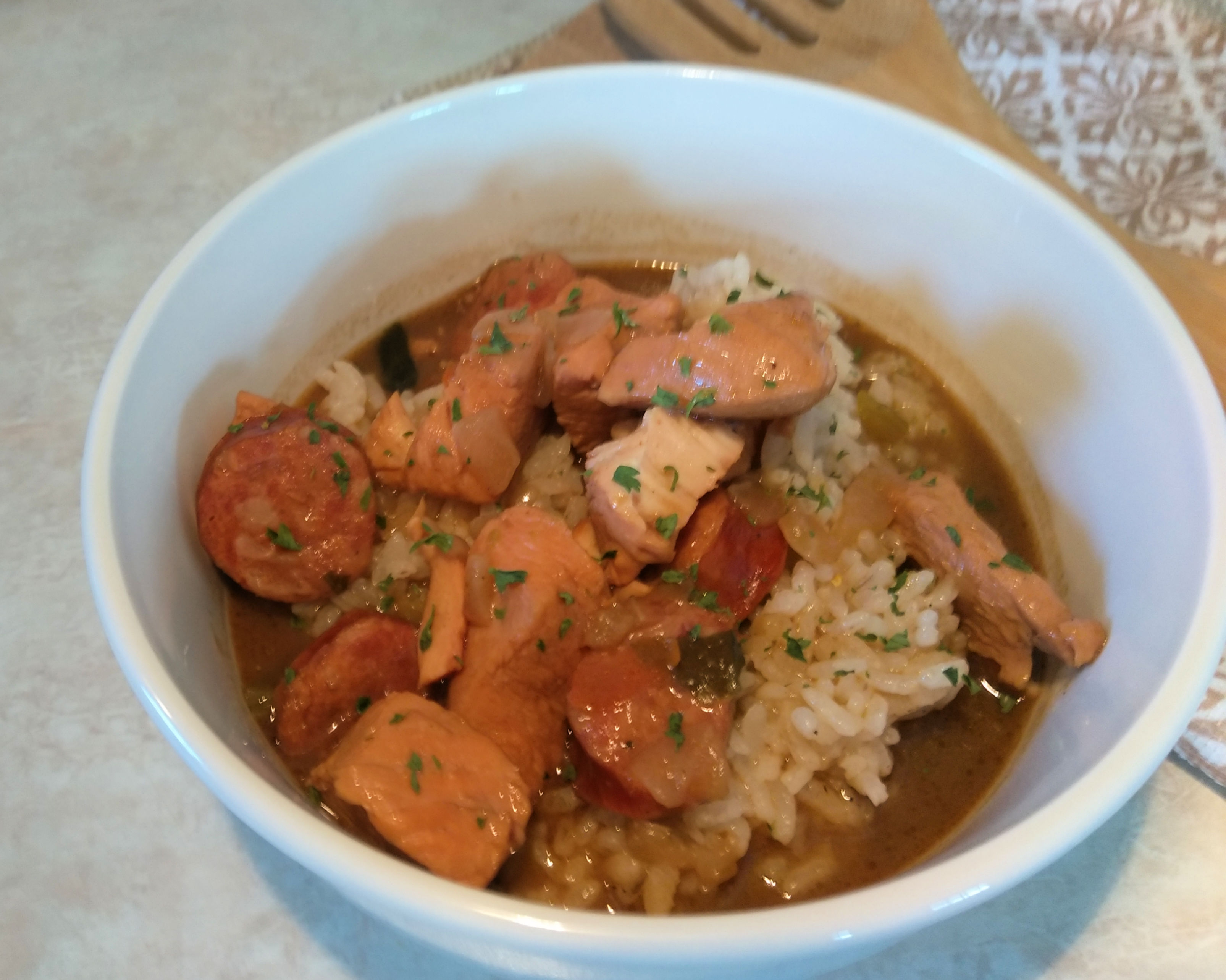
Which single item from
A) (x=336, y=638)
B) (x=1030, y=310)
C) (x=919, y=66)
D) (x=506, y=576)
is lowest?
(x=336, y=638)

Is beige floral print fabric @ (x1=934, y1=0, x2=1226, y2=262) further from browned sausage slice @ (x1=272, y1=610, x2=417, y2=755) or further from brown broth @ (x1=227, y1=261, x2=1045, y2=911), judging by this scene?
browned sausage slice @ (x1=272, y1=610, x2=417, y2=755)

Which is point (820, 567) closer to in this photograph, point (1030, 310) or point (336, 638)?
point (1030, 310)

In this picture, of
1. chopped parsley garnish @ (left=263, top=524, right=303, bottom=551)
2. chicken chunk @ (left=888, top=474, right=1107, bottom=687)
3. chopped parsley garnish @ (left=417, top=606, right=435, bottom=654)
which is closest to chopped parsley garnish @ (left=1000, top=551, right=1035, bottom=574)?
chicken chunk @ (left=888, top=474, right=1107, bottom=687)

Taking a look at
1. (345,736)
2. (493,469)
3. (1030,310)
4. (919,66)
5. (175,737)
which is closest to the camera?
(175,737)

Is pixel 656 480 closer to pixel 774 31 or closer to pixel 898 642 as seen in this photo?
pixel 898 642

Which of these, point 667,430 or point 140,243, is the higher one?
point 667,430

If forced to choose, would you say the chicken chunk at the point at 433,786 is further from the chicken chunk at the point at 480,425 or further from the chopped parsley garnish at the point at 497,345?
the chopped parsley garnish at the point at 497,345

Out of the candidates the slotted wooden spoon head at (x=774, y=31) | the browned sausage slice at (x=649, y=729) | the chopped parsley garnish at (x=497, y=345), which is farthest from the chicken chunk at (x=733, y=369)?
the slotted wooden spoon head at (x=774, y=31)

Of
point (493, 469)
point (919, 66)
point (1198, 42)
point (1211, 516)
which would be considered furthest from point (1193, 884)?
point (1198, 42)
